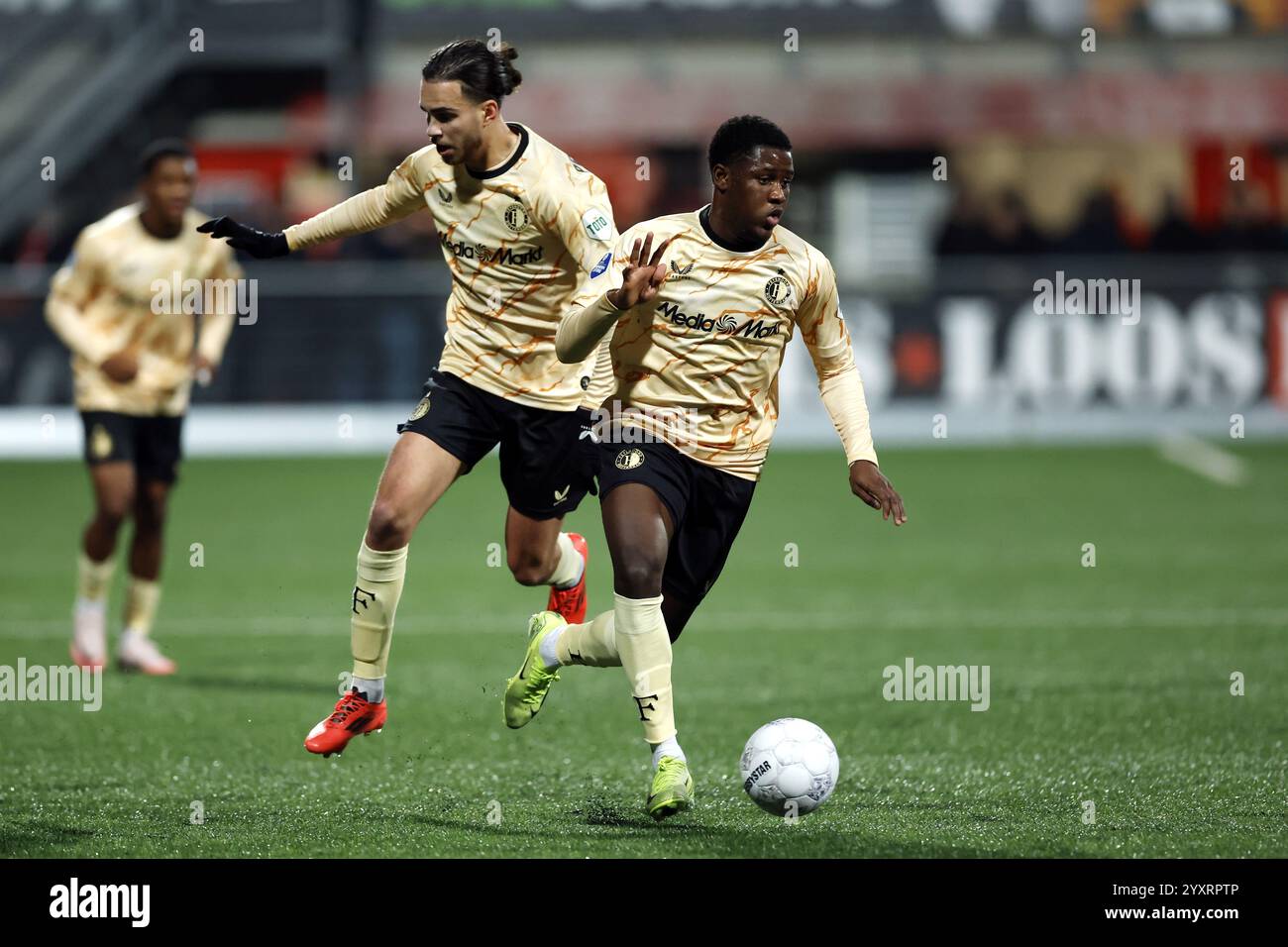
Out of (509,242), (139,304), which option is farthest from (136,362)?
(509,242)

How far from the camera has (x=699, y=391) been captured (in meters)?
6.64

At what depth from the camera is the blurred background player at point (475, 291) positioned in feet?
22.7

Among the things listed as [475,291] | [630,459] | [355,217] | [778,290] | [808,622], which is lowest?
[808,622]

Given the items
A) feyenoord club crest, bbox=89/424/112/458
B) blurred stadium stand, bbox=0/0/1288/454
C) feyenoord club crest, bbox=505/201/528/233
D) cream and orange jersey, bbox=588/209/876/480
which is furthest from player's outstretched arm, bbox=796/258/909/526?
blurred stadium stand, bbox=0/0/1288/454

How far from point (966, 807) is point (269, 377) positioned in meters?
13.0

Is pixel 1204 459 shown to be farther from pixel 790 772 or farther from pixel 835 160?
pixel 790 772

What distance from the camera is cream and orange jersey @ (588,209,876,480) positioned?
21.5ft

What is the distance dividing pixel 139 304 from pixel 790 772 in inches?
198

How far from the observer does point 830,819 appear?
6266 millimetres

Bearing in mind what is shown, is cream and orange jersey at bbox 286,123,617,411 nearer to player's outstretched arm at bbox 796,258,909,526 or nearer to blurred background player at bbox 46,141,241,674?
player's outstretched arm at bbox 796,258,909,526
